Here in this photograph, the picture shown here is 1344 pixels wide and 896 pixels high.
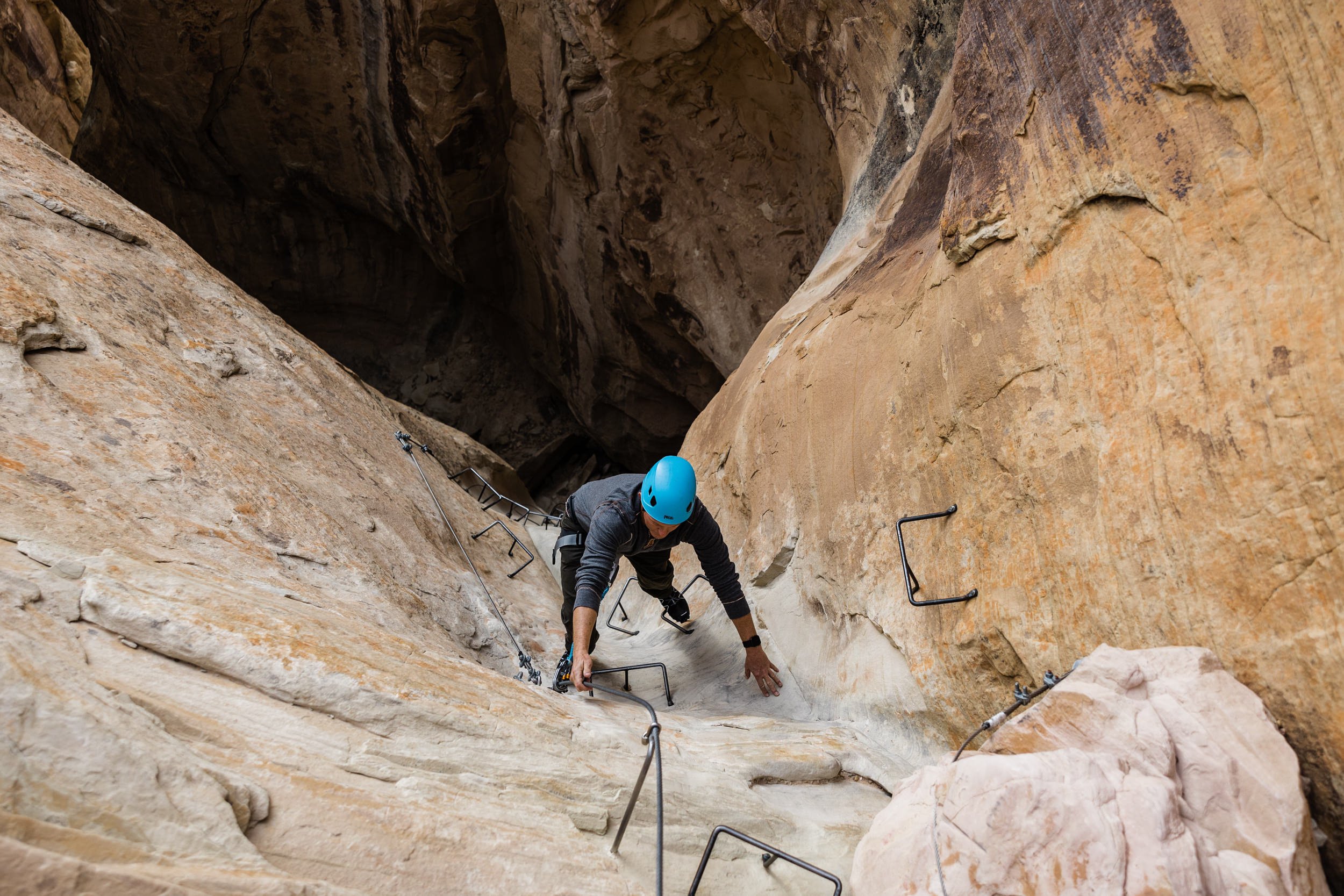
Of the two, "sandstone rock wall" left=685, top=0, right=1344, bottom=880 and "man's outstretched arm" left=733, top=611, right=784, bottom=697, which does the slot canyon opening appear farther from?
"man's outstretched arm" left=733, top=611, right=784, bottom=697

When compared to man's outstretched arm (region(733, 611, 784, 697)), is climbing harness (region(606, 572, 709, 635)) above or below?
below

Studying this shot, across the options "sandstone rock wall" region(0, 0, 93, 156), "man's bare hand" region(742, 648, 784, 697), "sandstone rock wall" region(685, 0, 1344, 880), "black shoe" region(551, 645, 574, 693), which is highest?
"sandstone rock wall" region(685, 0, 1344, 880)

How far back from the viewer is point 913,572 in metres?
2.83

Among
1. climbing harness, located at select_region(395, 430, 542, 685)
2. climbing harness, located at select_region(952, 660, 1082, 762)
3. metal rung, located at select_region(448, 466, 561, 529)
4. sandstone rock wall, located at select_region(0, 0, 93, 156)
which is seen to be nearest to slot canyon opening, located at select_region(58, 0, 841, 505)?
sandstone rock wall, located at select_region(0, 0, 93, 156)

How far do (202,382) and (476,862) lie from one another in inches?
121

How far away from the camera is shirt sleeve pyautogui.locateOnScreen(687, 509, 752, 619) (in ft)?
11.2

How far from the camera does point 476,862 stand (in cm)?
171

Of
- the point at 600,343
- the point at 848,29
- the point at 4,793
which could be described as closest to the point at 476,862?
the point at 4,793

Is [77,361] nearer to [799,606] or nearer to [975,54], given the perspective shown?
[799,606]

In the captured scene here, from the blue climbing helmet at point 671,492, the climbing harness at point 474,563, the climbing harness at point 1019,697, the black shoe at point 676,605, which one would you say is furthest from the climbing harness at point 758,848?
the black shoe at point 676,605

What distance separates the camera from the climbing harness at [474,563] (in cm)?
356

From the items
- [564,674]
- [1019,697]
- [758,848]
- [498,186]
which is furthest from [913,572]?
[498,186]

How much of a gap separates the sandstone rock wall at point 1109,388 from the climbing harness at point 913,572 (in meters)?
0.04

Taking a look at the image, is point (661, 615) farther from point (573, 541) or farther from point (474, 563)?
point (474, 563)
